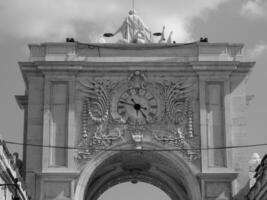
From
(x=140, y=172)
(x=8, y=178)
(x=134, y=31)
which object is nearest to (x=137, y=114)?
(x=134, y=31)

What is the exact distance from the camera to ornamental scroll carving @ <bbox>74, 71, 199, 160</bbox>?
47.6 meters

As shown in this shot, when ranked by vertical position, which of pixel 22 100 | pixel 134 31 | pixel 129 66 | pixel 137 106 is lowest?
pixel 137 106

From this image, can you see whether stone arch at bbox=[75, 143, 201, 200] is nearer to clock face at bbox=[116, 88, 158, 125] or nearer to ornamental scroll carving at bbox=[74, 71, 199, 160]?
ornamental scroll carving at bbox=[74, 71, 199, 160]

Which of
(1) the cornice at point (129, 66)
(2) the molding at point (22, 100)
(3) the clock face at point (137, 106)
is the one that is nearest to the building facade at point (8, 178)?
(1) the cornice at point (129, 66)

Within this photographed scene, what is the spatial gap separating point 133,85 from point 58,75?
408 cm

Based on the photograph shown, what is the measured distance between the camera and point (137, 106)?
47.9 meters

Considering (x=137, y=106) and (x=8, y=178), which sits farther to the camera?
(x=137, y=106)

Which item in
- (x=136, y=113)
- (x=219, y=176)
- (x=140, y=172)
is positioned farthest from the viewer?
(x=140, y=172)

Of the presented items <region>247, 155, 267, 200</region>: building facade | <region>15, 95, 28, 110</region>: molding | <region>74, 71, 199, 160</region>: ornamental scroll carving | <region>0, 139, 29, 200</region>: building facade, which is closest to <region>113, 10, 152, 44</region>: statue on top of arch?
<region>74, 71, 199, 160</region>: ornamental scroll carving

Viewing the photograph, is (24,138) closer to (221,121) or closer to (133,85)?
(133,85)

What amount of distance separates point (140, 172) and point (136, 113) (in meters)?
7.05

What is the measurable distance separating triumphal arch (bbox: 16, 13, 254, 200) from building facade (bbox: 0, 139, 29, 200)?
230 inches

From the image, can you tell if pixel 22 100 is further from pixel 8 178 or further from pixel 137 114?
pixel 8 178

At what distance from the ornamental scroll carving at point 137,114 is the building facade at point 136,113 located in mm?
53
